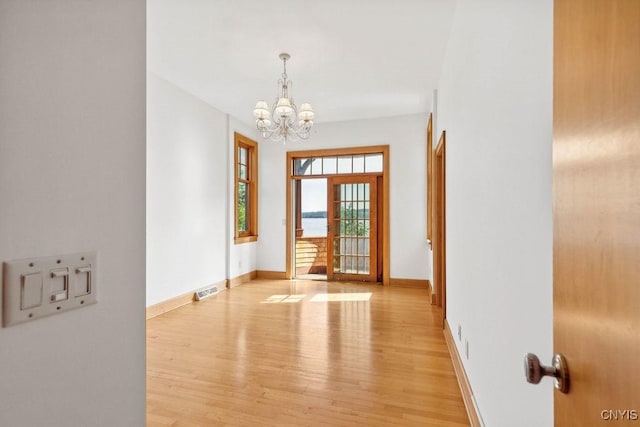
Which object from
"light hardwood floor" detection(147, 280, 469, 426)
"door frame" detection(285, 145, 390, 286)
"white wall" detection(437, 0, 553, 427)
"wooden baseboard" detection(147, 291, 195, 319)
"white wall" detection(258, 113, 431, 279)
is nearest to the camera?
"white wall" detection(437, 0, 553, 427)

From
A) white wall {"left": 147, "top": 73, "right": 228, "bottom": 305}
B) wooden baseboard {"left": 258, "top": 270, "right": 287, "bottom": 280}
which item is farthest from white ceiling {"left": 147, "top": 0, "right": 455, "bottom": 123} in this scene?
wooden baseboard {"left": 258, "top": 270, "right": 287, "bottom": 280}

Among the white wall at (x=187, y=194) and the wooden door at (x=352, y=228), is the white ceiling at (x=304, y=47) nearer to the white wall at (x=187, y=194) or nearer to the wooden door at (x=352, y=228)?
the white wall at (x=187, y=194)

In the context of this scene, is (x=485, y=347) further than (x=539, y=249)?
Yes

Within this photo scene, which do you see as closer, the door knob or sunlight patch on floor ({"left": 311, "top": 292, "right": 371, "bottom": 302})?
the door knob

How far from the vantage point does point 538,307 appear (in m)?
1.02

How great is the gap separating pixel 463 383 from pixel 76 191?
2.45 meters

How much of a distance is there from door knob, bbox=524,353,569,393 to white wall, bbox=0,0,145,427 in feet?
3.22

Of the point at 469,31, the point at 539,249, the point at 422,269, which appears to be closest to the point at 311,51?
the point at 469,31

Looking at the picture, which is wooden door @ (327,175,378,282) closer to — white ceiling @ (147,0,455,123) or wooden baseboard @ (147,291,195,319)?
white ceiling @ (147,0,455,123)

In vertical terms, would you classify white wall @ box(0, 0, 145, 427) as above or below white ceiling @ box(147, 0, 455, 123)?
below

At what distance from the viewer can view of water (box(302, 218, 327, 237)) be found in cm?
686

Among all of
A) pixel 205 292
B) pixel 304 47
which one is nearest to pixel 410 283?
pixel 205 292

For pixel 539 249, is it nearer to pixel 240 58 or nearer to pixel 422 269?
pixel 240 58

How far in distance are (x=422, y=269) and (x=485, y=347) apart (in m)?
3.93
